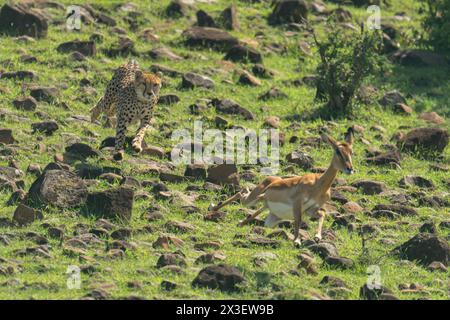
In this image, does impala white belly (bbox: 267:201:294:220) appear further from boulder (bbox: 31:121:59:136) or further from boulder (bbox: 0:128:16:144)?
boulder (bbox: 31:121:59:136)

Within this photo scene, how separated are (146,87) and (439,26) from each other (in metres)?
9.33

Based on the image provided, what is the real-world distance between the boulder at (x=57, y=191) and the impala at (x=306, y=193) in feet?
8.20

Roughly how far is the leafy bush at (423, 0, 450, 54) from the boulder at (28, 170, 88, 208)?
12.1m

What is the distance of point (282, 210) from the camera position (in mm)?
16859

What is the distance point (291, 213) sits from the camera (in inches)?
662

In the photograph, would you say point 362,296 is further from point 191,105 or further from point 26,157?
point 191,105

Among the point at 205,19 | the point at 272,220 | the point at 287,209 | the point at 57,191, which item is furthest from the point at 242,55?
the point at 287,209

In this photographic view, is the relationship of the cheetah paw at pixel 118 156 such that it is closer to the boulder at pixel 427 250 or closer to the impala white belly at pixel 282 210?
the impala white belly at pixel 282 210

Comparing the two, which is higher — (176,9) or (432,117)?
(176,9)

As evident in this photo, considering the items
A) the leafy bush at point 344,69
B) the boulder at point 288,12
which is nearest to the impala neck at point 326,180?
the leafy bush at point 344,69

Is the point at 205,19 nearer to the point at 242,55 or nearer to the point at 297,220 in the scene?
the point at 242,55

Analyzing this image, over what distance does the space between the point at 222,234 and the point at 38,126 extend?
16.2ft

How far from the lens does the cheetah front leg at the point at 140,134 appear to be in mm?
21000
